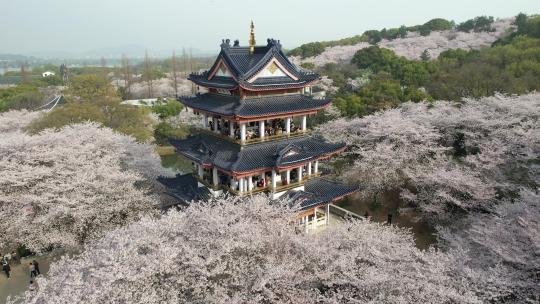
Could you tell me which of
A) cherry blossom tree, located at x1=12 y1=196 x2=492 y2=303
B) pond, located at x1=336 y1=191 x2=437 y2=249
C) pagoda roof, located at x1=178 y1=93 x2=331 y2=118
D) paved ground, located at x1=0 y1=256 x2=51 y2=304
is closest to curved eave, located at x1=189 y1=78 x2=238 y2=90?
pagoda roof, located at x1=178 y1=93 x2=331 y2=118

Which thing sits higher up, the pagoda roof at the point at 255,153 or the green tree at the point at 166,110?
the pagoda roof at the point at 255,153

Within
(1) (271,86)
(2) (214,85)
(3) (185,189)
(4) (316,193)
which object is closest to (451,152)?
(4) (316,193)

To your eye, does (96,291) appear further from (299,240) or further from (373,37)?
(373,37)

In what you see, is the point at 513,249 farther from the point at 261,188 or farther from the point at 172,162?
the point at 172,162

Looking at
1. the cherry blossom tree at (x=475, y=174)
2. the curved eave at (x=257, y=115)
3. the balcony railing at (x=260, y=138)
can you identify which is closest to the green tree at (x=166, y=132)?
the cherry blossom tree at (x=475, y=174)

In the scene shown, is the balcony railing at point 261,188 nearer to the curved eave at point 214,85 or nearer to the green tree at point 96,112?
the curved eave at point 214,85

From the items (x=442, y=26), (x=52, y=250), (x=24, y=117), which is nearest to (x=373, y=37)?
(x=442, y=26)

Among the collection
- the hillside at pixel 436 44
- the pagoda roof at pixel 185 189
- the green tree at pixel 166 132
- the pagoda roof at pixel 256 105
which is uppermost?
the hillside at pixel 436 44
